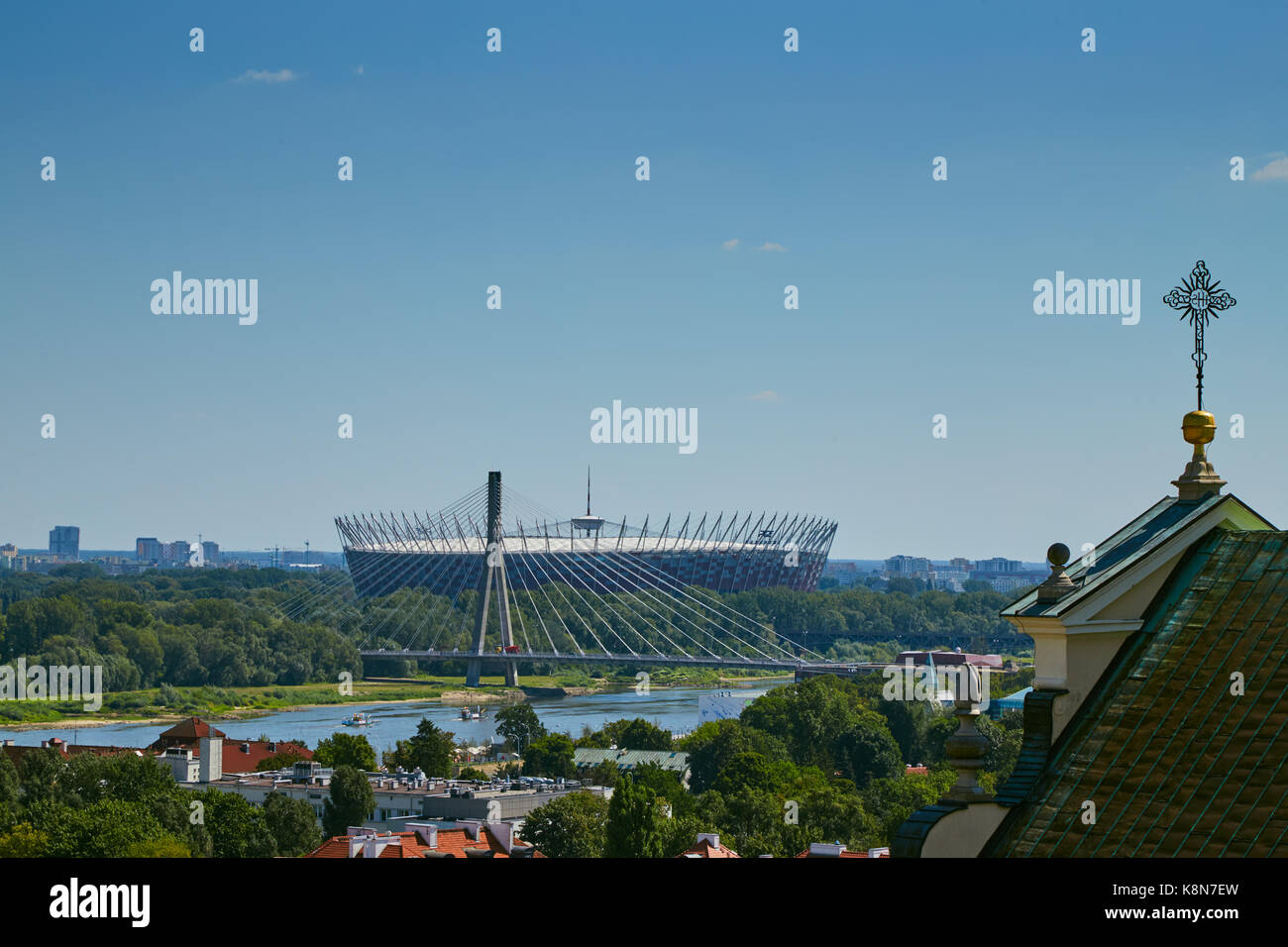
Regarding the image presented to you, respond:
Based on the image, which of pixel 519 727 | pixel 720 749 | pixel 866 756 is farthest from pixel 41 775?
pixel 866 756

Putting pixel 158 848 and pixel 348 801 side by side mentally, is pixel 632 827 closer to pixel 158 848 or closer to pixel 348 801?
pixel 348 801

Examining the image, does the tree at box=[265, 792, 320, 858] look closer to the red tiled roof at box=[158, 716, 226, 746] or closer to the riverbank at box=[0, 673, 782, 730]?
the red tiled roof at box=[158, 716, 226, 746]

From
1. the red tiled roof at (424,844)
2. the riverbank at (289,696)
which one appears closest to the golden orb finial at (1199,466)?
the red tiled roof at (424,844)

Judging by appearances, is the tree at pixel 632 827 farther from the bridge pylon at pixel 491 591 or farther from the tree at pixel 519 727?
the bridge pylon at pixel 491 591

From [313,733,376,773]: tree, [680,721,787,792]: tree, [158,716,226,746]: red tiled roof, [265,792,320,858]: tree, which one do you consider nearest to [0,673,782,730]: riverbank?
[158,716,226,746]: red tiled roof

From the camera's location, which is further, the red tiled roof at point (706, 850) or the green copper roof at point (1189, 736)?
the red tiled roof at point (706, 850)
